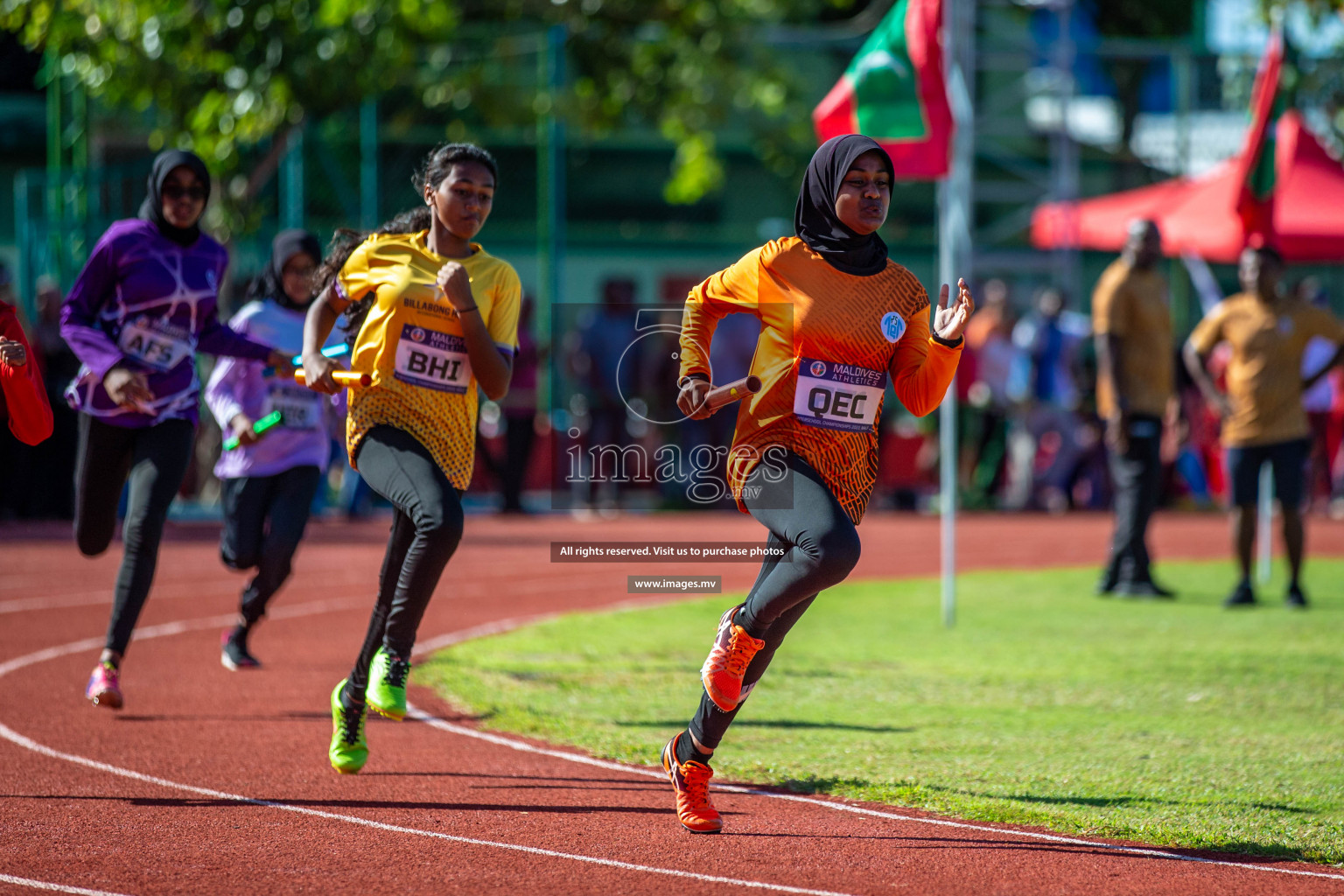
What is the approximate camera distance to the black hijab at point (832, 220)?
5270mm

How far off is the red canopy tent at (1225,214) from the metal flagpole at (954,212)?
301 cm

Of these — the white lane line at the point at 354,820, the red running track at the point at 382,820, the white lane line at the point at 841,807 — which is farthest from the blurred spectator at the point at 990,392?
the white lane line at the point at 354,820

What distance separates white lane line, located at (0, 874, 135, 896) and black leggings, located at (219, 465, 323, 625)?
11.7 ft

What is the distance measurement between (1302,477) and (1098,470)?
9.11 meters

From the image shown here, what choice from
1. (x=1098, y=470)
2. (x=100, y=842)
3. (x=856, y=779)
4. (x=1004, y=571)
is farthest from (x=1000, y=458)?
(x=100, y=842)

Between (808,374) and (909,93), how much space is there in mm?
5206

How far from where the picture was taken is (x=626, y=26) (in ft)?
65.9

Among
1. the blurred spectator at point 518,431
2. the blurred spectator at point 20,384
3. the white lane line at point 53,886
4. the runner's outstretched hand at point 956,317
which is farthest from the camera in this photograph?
the blurred spectator at point 518,431

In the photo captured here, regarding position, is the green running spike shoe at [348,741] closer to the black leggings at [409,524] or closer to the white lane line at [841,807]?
the black leggings at [409,524]

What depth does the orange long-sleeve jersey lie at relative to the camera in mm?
→ 5266

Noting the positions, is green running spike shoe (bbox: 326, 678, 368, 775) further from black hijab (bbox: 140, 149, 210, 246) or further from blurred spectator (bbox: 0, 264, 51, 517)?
black hijab (bbox: 140, 149, 210, 246)

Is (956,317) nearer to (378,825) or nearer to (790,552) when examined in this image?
(790,552)

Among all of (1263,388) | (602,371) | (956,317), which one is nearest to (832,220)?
(956,317)

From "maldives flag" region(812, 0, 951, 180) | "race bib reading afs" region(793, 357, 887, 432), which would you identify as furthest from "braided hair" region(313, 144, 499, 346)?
"maldives flag" region(812, 0, 951, 180)
